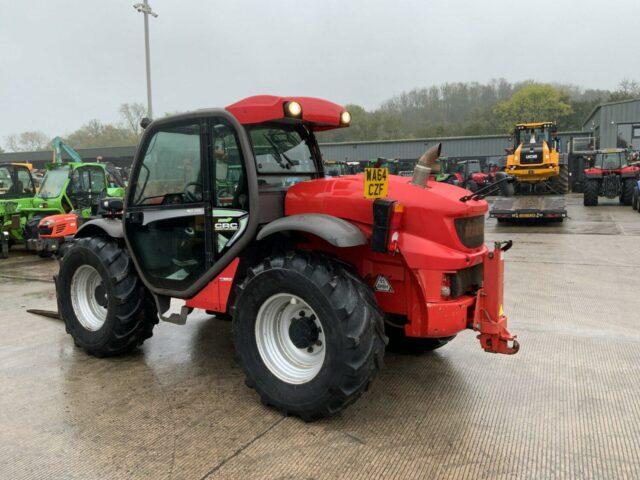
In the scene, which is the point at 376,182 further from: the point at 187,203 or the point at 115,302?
the point at 115,302

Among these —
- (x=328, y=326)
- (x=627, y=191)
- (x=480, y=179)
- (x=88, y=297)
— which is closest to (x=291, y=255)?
(x=328, y=326)

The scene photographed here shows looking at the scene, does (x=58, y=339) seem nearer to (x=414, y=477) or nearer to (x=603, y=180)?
(x=414, y=477)

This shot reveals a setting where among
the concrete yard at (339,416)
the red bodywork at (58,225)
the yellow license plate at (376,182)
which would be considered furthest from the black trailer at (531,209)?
the yellow license plate at (376,182)

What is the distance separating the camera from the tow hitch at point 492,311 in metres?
3.26

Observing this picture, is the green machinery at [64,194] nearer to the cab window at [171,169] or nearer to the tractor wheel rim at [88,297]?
the tractor wheel rim at [88,297]

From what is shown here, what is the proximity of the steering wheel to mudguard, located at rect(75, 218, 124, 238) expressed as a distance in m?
0.84

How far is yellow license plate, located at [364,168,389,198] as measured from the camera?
10.5 ft

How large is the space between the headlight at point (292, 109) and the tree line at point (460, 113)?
52.9m

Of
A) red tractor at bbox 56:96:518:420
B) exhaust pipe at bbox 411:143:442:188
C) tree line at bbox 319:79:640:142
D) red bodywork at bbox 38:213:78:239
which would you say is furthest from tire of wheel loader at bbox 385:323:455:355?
tree line at bbox 319:79:640:142

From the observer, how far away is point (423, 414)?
3.32m

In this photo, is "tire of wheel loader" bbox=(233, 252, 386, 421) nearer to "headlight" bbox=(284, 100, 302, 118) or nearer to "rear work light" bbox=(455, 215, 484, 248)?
"rear work light" bbox=(455, 215, 484, 248)

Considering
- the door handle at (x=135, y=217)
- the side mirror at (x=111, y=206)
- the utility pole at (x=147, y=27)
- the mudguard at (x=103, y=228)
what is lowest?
the mudguard at (x=103, y=228)

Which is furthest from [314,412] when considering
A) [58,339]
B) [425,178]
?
[58,339]

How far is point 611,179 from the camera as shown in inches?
741
